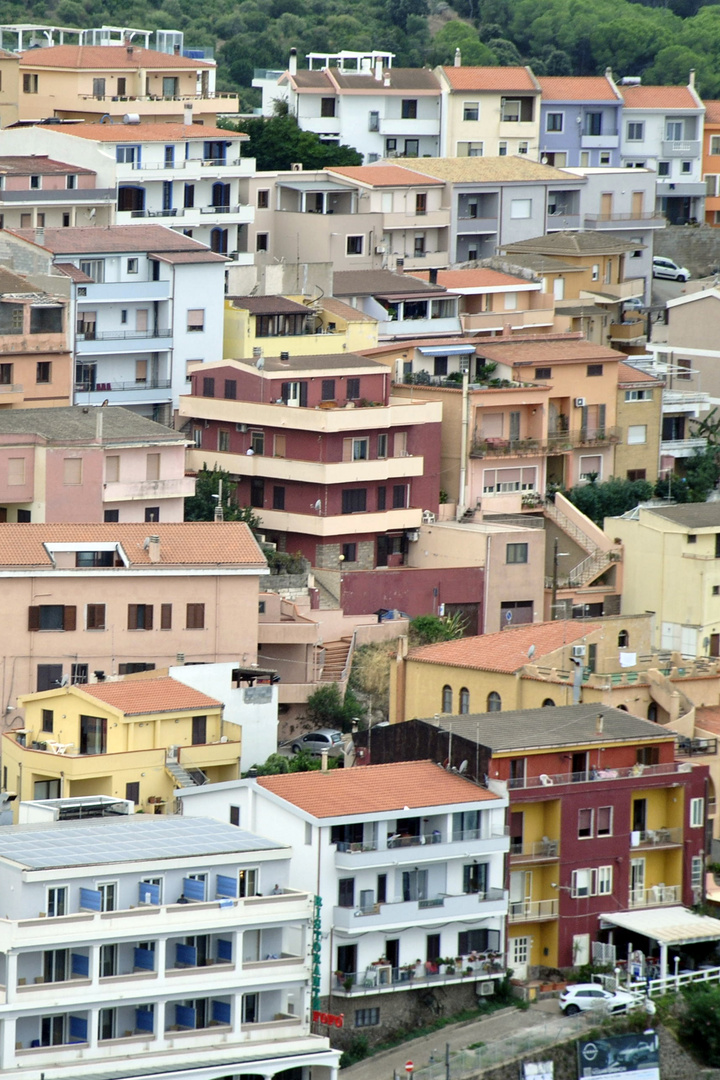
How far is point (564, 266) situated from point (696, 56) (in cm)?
3897

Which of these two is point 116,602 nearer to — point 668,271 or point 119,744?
point 119,744

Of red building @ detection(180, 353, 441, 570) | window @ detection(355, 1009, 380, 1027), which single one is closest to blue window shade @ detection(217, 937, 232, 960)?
window @ detection(355, 1009, 380, 1027)

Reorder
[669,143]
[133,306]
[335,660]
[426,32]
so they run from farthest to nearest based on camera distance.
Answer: [426,32] < [669,143] < [133,306] < [335,660]

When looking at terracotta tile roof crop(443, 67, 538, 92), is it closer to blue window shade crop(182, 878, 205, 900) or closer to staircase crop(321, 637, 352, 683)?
staircase crop(321, 637, 352, 683)

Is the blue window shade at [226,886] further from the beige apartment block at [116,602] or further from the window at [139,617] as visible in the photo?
the window at [139,617]

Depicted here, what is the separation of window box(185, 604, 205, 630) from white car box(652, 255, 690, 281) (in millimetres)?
41325

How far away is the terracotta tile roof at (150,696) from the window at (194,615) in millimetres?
2954

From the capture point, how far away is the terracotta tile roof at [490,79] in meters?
101

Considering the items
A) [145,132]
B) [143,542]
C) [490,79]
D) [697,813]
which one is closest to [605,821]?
[697,813]

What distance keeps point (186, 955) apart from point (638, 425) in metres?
34.4

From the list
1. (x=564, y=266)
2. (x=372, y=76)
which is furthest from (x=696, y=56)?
(x=564, y=266)

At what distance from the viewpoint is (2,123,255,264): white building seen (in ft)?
280

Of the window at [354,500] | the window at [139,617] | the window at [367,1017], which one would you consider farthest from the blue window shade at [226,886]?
the window at [354,500]

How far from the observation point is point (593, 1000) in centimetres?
5500
